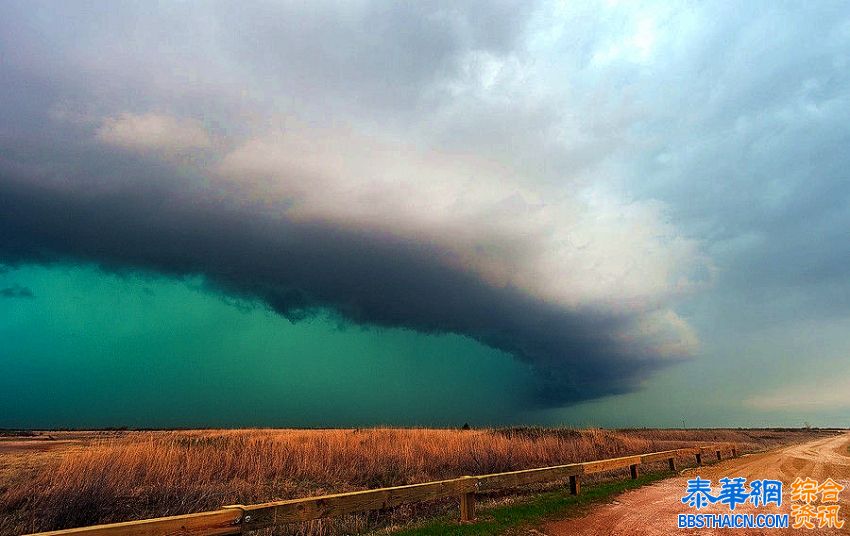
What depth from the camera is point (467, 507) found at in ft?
30.1

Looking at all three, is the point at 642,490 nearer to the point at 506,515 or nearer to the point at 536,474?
the point at 536,474

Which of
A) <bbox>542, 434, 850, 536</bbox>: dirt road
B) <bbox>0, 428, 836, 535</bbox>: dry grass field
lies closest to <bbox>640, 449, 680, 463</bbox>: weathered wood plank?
Result: <bbox>542, 434, 850, 536</bbox>: dirt road

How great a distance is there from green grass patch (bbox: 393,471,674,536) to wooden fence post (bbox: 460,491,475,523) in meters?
0.17

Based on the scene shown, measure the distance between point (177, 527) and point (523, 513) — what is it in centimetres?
706

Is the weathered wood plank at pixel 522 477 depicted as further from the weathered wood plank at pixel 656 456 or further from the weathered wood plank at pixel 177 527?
the weathered wood plank at pixel 177 527

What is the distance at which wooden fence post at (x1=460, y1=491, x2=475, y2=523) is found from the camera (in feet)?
29.8

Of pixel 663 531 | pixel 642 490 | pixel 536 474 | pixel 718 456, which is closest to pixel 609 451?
pixel 718 456

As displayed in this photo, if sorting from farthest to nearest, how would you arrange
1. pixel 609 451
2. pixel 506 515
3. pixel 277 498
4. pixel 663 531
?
1. pixel 609 451
2. pixel 277 498
3. pixel 506 515
4. pixel 663 531

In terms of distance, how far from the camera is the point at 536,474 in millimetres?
10703

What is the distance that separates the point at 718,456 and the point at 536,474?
17583 mm

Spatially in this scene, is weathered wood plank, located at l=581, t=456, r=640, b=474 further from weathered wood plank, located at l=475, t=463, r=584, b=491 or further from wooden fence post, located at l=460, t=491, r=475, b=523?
wooden fence post, located at l=460, t=491, r=475, b=523

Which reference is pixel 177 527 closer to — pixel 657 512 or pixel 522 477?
pixel 522 477

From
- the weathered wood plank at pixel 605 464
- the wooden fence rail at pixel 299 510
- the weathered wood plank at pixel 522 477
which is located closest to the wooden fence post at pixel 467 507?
the wooden fence rail at pixel 299 510

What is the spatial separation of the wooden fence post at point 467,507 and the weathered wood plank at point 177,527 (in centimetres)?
479
